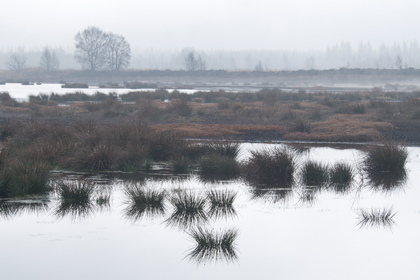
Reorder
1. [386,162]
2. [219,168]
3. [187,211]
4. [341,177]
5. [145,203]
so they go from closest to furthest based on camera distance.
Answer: [187,211]
[145,203]
[341,177]
[219,168]
[386,162]

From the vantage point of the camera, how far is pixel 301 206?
1360 cm

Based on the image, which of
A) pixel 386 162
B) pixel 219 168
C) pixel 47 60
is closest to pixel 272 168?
pixel 219 168

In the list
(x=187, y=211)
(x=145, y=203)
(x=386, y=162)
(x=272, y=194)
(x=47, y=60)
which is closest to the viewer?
(x=187, y=211)

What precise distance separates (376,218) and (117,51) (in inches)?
4887

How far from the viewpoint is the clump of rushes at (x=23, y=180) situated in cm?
1367

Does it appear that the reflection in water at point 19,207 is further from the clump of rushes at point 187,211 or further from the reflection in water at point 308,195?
the reflection in water at point 308,195

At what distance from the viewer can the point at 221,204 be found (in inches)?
527

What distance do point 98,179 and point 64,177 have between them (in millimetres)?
778

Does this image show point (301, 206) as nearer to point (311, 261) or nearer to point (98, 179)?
point (311, 261)

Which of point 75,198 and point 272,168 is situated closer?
point 75,198

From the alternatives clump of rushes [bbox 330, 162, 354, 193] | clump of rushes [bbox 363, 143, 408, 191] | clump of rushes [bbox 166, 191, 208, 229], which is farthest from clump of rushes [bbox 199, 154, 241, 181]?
clump of rushes [bbox 166, 191, 208, 229]

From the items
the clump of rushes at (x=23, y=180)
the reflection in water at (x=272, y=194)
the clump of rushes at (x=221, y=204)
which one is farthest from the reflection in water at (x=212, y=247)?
the clump of rushes at (x=23, y=180)

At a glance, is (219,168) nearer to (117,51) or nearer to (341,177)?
(341,177)

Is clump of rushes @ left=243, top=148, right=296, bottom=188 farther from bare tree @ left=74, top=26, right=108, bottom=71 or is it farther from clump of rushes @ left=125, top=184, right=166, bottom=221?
bare tree @ left=74, top=26, right=108, bottom=71
